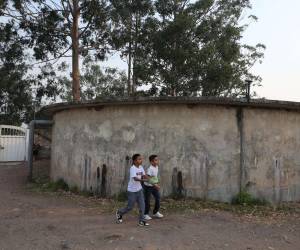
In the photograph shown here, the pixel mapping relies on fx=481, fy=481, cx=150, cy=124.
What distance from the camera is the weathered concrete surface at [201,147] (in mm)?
11641

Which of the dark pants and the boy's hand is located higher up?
the boy's hand

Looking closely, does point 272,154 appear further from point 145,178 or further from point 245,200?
point 145,178

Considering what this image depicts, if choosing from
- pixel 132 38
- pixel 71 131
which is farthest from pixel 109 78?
pixel 71 131

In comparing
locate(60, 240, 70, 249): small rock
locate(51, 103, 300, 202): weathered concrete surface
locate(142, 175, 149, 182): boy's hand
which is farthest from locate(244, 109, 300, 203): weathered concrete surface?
locate(60, 240, 70, 249): small rock

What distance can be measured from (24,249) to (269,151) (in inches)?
272

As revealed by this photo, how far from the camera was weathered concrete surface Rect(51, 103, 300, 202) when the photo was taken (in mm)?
11641

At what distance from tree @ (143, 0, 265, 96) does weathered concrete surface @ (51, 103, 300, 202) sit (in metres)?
13.4

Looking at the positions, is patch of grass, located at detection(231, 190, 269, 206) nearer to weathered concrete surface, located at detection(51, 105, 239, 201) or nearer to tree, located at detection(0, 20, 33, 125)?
weathered concrete surface, located at detection(51, 105, 239, 201)

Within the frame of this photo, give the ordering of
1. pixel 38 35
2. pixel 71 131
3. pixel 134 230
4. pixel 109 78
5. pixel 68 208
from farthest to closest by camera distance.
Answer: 1. pixel 109 78
2. pixel 38 35
3. pixel 71 131
4. pixel 68 208
5. pixel 134 230

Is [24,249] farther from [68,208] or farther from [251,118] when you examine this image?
[251,118]

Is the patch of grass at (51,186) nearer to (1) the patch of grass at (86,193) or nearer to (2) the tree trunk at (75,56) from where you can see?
(1) the patch of grass at (86,193)

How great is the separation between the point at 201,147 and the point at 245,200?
165cm

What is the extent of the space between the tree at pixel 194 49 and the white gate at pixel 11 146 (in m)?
7.63

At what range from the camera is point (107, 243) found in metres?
7.75
